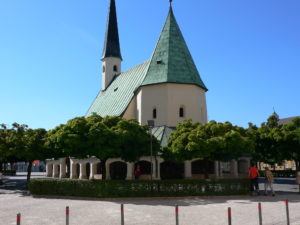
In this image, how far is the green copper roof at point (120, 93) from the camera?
53.0 metres

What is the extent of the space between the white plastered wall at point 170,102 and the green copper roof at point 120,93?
10.7 feet

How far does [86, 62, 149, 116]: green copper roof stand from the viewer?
174ft

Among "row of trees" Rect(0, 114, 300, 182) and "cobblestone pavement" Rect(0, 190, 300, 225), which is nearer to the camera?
"cobblestone pavement" Rect(0, 190, 300, 225)

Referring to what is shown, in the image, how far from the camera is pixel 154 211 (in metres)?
20.5

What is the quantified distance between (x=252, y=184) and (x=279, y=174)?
4211 cm

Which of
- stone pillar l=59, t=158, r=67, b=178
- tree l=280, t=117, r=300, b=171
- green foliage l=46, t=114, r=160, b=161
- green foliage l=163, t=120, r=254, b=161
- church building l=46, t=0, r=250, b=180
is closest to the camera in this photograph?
green foliage l=46, t=114, r=160, b=161

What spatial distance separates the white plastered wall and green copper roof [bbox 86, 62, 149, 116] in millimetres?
3254

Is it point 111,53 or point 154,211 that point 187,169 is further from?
point 111,53

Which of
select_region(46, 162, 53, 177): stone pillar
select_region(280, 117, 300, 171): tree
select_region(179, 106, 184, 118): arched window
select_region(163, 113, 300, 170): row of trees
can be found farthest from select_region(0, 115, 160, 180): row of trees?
select_region(46, 162, 53, 177): stone pillar

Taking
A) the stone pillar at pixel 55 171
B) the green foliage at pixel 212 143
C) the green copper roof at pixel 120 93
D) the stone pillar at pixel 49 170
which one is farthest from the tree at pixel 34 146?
the stone pillar at pixel 49 170

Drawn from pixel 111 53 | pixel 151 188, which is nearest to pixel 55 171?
pixel 111 53

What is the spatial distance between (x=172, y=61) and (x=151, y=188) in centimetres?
2507

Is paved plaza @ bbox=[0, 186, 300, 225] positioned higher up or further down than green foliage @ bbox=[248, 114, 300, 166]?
further down

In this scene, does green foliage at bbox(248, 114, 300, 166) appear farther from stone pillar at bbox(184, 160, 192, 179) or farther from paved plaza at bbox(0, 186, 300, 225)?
paved plaza at bbox(0, 186, 300, 225)
